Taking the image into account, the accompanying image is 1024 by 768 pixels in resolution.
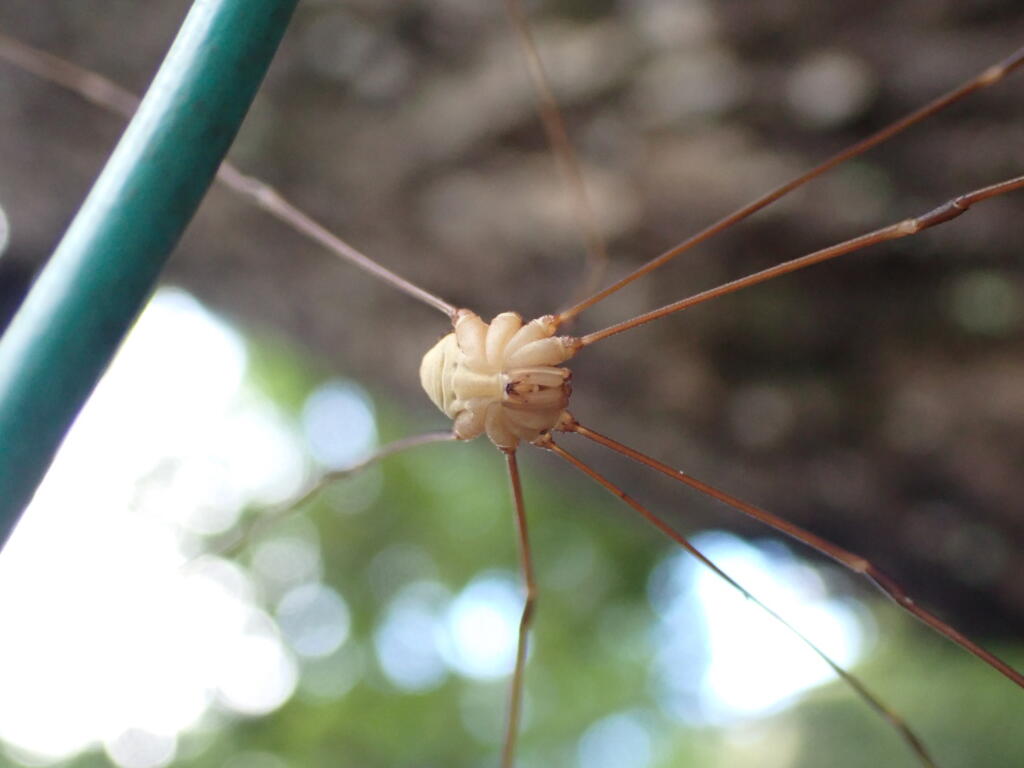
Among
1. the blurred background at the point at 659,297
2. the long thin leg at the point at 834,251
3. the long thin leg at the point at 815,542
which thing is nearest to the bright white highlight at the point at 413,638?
the blurred background at the point at 659,297

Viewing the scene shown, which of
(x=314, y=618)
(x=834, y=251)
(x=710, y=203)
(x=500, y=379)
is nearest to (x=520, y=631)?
(x=500, y=379)

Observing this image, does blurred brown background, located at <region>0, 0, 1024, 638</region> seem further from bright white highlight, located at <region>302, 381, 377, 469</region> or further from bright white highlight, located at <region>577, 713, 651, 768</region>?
bright white highlight, located at <region>302, 381, 377, 469</region>

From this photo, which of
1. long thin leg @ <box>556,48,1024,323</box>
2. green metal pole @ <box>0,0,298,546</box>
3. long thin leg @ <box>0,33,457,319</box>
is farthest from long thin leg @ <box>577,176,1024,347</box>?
green metal pole @ <box>0,0,298,546</box>

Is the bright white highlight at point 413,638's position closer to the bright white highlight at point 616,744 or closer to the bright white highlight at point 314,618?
the bright white highlight at point 314,618

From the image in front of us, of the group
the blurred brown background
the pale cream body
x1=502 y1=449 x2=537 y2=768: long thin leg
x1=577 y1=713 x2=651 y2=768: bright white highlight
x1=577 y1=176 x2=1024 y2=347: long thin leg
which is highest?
the blurred brown background

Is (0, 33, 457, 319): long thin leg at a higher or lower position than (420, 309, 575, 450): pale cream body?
higher

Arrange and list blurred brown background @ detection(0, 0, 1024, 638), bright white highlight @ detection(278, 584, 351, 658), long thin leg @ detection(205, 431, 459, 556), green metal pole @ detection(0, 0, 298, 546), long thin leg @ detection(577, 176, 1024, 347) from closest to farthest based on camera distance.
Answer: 1. green metal pole @ detection(0, 0, 298, 546)
2. long thin leg @ detection(577, 176, 1024, 347)
3. long thin leg @ detection(205, 431, 459, 556)
4. blurred brown background @ detection(0, 0, 1024, 638)
5. bright white highlight @ detection(278, 584, 351, 658)

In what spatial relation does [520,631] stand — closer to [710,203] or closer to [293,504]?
[293,504]
